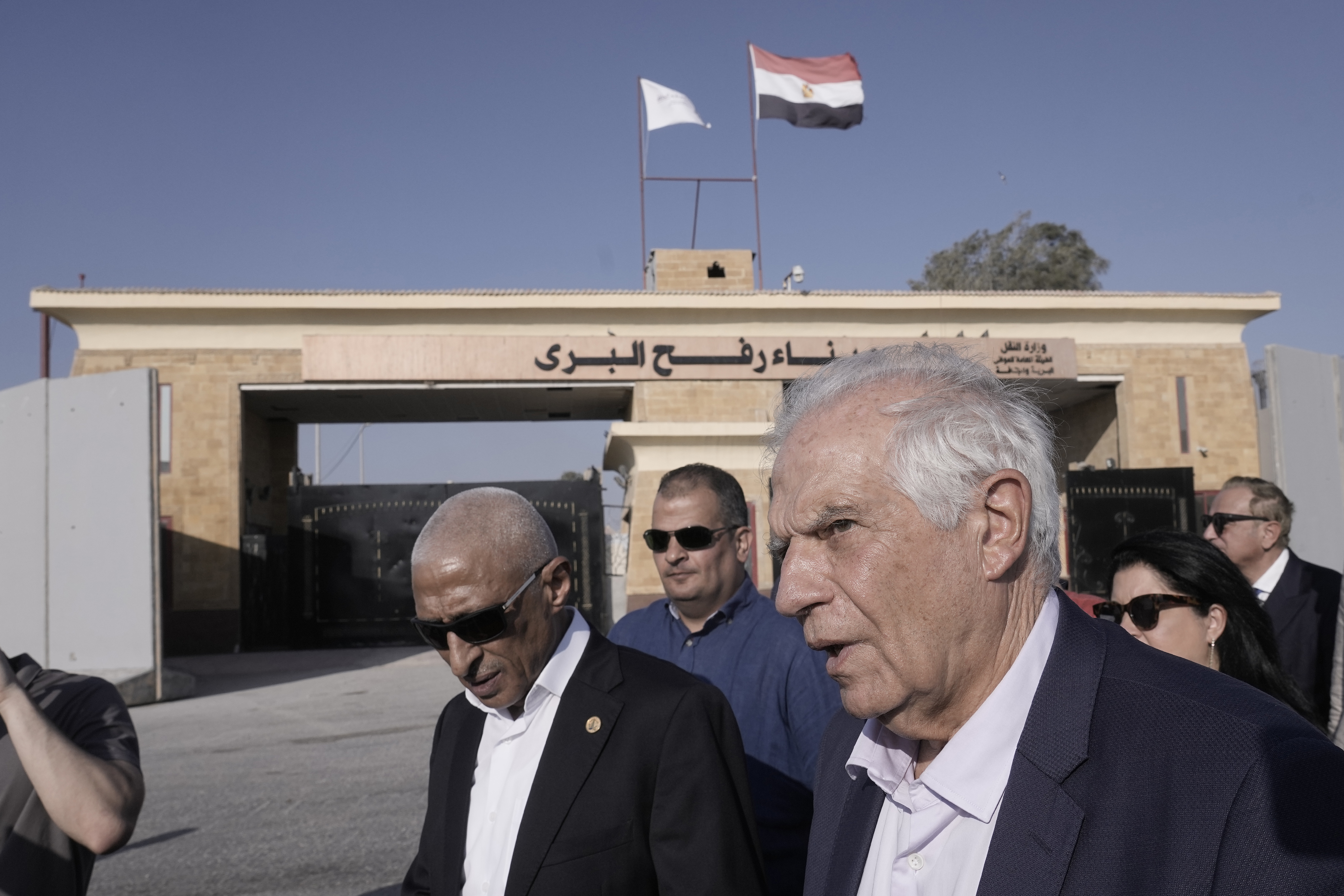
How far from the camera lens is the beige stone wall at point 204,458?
18859mm

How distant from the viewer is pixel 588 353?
802 inches

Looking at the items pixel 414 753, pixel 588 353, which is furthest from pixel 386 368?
pixel 414 753

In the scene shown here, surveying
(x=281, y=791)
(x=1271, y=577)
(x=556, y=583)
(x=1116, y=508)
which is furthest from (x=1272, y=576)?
(x=1116, y=508)

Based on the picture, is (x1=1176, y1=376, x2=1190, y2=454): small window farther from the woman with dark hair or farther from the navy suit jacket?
the navy suit jacket

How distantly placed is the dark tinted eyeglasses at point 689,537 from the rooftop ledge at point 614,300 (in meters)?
17.0

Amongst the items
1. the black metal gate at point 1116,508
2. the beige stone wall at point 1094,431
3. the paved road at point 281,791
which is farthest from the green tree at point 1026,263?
the paved road at point 281,791

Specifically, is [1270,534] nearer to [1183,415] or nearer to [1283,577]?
[1283,577]

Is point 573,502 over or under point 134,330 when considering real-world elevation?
under

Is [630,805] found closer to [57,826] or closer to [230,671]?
[57,826]

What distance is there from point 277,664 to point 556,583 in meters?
15.5

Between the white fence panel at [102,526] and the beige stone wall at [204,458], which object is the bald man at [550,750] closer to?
the white fence panel at [102,526]

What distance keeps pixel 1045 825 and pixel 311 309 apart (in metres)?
20.3

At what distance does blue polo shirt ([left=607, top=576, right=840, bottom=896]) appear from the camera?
2.82 meters

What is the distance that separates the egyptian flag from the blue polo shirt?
20.7 meters
